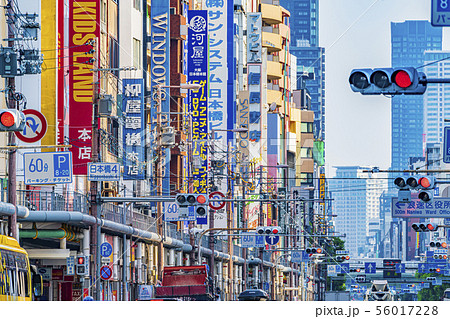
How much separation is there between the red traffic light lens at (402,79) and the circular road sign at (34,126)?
69.4 ft

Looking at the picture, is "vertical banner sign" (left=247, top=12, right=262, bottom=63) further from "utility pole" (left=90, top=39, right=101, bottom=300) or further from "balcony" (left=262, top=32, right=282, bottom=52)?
"utility pole" (left=90, top=39, right=101, bottom=300)

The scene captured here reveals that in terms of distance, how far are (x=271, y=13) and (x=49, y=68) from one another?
328 feet

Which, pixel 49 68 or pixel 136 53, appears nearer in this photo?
pixel 49 68

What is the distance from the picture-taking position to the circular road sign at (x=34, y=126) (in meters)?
36.8

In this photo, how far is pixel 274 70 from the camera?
506 ft

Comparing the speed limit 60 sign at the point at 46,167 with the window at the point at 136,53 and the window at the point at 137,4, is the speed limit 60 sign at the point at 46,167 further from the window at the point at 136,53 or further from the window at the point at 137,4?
the window at the point at 137,4

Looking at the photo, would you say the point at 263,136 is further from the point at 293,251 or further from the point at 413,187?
the point at 413,187

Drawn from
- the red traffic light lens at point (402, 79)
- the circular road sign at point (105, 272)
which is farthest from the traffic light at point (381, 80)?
the circular road sign at point (105, 272)

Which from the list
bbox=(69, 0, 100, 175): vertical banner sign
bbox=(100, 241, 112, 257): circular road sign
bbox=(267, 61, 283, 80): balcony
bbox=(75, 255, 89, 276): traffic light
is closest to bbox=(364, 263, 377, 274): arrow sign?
bbox=(267, 61, 283, 80): balcony

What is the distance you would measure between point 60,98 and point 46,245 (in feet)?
26.3

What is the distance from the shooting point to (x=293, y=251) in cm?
10350

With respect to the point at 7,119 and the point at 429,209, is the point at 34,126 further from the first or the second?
the point at 429,209

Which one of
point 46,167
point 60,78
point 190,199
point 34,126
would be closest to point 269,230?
point 60,78
